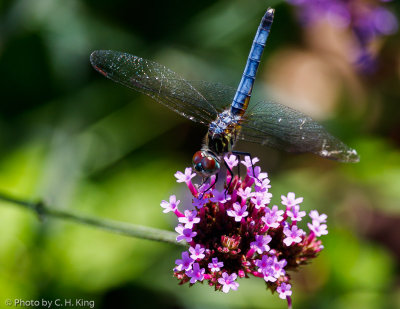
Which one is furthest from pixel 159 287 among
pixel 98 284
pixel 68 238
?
pixel 68 238

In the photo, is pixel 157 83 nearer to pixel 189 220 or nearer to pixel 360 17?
pixel 189 220

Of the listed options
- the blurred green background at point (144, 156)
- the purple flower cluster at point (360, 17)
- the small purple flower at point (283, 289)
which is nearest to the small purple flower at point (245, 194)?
the small purple flower at point (283, 289)

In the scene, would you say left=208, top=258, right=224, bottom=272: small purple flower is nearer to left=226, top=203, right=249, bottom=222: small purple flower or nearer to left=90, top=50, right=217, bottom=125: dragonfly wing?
left=226, top=203, right=249, bottom=222: small purple flower

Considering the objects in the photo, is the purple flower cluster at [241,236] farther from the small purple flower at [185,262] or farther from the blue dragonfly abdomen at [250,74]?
the blue dragonfly abdomen at [250,74]

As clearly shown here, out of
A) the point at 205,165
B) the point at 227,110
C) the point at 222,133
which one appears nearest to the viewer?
the point at 205,165

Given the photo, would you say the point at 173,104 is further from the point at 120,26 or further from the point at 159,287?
the point at 120,26

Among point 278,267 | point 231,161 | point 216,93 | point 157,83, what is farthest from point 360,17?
point 278,267

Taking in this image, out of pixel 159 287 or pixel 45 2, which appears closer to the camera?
pixel 159 287
